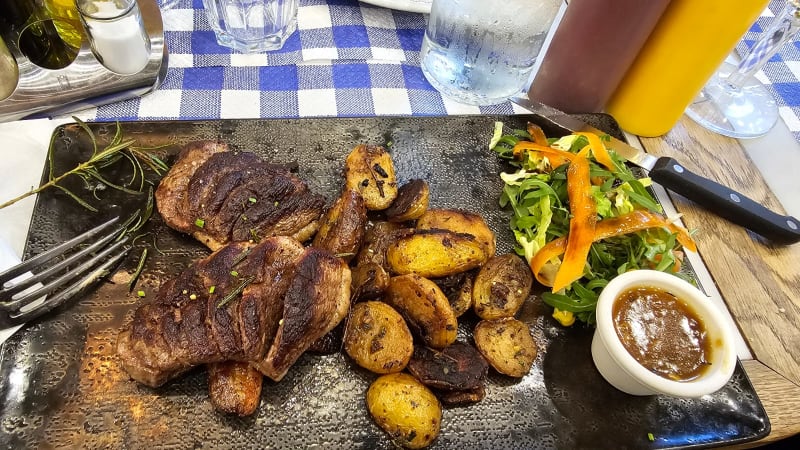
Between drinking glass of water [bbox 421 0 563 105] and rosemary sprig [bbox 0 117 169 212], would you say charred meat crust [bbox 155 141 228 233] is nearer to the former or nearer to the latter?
rosemary sprig [bbox 0 117 169 212]

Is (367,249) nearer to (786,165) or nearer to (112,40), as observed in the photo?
(112,40)

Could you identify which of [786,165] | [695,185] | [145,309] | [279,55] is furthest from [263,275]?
[786,165]

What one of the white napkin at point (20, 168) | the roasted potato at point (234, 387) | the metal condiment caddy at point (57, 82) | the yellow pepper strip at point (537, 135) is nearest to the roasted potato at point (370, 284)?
the roasted potato at point (234, 387)

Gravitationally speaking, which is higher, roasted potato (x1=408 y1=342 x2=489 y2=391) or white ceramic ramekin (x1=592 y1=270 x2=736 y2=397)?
white ceramic ramekin (x1=592 y1=270 x2=736 y2=397)

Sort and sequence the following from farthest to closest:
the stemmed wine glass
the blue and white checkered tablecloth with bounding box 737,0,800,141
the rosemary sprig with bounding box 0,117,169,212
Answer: the blue and white checkered tablecloth with bounding box 737,0,800,141 < the stemmed wine glass < the rosemary sprig with bounding box 0,117,169,212

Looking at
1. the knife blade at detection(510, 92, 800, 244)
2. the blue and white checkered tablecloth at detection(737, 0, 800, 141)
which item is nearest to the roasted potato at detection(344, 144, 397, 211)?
the knife blade at detection(510, 92, 800, 244)

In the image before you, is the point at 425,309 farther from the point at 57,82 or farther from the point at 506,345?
the point at 57,82
